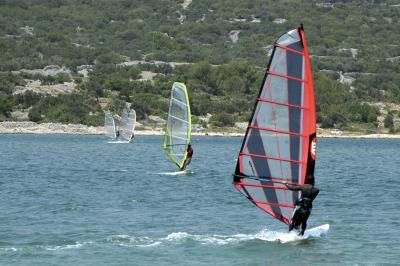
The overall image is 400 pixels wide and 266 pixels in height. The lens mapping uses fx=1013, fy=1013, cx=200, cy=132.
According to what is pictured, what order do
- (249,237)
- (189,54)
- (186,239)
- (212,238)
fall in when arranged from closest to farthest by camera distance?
(186,239)
(212,238)
(249,237)
(189,54)

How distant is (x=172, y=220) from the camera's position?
941 inches

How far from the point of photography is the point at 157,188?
3278 centimetres

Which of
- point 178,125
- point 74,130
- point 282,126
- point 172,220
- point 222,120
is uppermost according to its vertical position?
point 282,126

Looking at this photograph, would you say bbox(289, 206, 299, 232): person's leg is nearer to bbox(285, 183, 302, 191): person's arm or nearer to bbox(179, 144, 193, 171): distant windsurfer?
bbox(285, 183, 302, 191): person's arm

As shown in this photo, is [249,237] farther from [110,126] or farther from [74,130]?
[74,130]

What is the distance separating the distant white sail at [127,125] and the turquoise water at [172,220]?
2258 cm

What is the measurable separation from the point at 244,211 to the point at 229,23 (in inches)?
4940

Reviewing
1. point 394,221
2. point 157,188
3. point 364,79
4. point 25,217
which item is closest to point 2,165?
point 157,188

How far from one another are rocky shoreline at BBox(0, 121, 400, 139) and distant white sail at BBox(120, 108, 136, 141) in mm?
16872

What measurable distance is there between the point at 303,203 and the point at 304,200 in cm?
10

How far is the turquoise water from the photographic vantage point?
1906cm

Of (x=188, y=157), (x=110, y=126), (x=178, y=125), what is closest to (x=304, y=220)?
(x=188, y=157)

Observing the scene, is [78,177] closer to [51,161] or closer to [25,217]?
[51,161]

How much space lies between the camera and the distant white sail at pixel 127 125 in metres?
66.9
